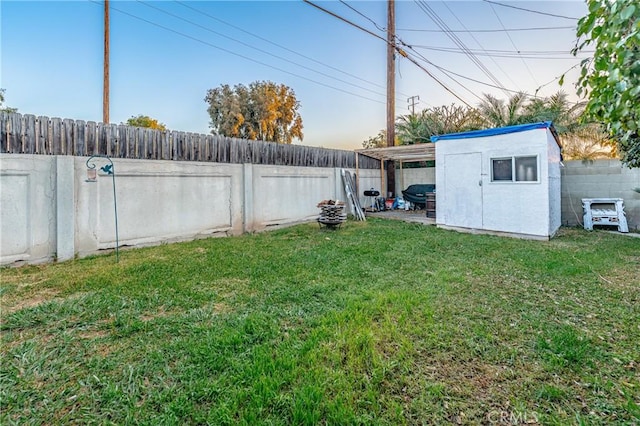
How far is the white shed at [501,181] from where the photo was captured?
6.59 meters

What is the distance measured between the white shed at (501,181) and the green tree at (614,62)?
251 inches

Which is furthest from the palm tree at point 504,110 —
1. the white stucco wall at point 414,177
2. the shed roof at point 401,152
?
the shed roof at point 401,152

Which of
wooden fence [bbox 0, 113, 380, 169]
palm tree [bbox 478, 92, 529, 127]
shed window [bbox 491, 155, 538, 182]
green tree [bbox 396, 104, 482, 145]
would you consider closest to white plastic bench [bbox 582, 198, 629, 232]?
shed window [bbox 491, 155, 538, 182]

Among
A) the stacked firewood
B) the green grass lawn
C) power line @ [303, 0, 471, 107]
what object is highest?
power line @ [303, 0, 471, 107]

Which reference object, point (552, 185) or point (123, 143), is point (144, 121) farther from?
point (552, 185)

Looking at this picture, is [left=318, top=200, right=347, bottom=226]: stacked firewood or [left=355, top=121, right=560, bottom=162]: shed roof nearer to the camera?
[left=355, top=121, right=560, bottom=162]: shed roof

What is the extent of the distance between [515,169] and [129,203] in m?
8.13

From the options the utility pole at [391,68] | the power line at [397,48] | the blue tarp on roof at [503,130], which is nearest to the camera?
the blue tarp on roof at [503,130]

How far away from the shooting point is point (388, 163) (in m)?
12.9

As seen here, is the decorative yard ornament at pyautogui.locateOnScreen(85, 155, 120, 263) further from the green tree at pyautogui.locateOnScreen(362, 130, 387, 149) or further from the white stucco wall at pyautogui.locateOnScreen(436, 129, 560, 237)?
the green tree at pyautogui.locateOnScreen(362, 130, 387, 149)

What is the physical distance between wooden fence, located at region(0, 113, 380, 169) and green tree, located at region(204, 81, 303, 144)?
15.1 metres

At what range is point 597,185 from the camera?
8.21m

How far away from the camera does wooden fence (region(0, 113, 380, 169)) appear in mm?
4605

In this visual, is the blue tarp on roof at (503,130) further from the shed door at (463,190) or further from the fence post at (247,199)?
the fence post at (247,199)
